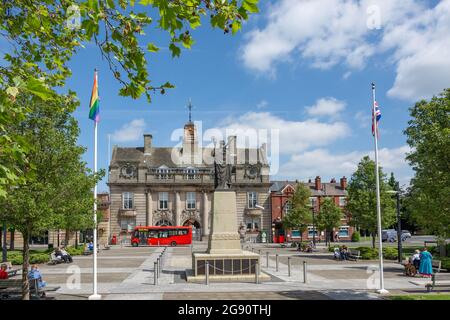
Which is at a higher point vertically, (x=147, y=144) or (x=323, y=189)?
(x=147, y=144)

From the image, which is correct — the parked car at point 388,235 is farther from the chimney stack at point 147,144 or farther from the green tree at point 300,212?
the chimney stack at point 147,144

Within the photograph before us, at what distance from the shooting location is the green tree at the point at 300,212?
184 feet

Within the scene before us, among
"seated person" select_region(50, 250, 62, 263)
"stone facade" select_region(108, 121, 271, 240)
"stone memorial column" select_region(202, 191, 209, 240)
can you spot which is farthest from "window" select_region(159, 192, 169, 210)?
"seated person" select_region(50, 250, 62, 263)

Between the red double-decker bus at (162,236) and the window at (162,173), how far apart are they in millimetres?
11834

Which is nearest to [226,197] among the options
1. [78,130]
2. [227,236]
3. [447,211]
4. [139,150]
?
[227,236]

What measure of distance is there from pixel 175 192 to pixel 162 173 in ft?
11.7

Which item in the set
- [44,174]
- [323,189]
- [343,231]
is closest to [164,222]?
[323,189]

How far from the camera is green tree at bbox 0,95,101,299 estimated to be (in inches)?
592

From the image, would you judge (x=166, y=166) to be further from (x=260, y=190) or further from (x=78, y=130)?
(x=78, y=130)

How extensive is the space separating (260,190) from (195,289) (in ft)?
167

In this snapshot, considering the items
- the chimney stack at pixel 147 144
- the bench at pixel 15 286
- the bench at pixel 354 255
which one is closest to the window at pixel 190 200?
the chimney stack at pixel 147 144

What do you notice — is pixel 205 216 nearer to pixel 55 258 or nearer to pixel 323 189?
pixel 323 189

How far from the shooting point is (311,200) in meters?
67.9

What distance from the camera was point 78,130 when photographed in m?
17.4
